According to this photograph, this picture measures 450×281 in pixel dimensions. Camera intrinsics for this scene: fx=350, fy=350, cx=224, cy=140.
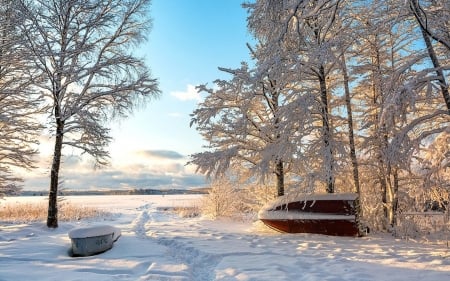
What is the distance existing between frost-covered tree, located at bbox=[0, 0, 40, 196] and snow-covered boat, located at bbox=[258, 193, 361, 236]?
917 centimetres

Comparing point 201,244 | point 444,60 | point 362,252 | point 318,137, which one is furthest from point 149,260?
point 444,60

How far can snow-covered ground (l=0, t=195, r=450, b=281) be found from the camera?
21.3ft

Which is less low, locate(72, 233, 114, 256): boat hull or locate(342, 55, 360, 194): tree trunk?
locate(342, 55, 360, 194): tree trunk

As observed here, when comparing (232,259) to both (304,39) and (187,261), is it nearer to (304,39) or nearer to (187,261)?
(187,261)

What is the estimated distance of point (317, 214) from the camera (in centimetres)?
1116

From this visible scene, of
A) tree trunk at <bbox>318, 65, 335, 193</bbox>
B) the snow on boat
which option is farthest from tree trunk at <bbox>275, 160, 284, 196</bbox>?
the snow on boat

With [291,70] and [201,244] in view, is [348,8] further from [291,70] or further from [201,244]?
[201,244]

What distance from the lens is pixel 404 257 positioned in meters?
7.57

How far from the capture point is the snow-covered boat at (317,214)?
10719 mm

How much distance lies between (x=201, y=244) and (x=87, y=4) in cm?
1024

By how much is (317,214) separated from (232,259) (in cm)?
438

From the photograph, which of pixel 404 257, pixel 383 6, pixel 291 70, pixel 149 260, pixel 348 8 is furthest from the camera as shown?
pixel 348 8

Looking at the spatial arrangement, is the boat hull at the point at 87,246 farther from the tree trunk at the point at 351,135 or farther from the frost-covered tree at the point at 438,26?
the frost-covered tree at the point at 438,26

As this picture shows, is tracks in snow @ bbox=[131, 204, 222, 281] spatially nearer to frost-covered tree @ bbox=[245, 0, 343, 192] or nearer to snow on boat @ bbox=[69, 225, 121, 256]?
snow on boat @ bbox=[69, 225, 121, 256]
